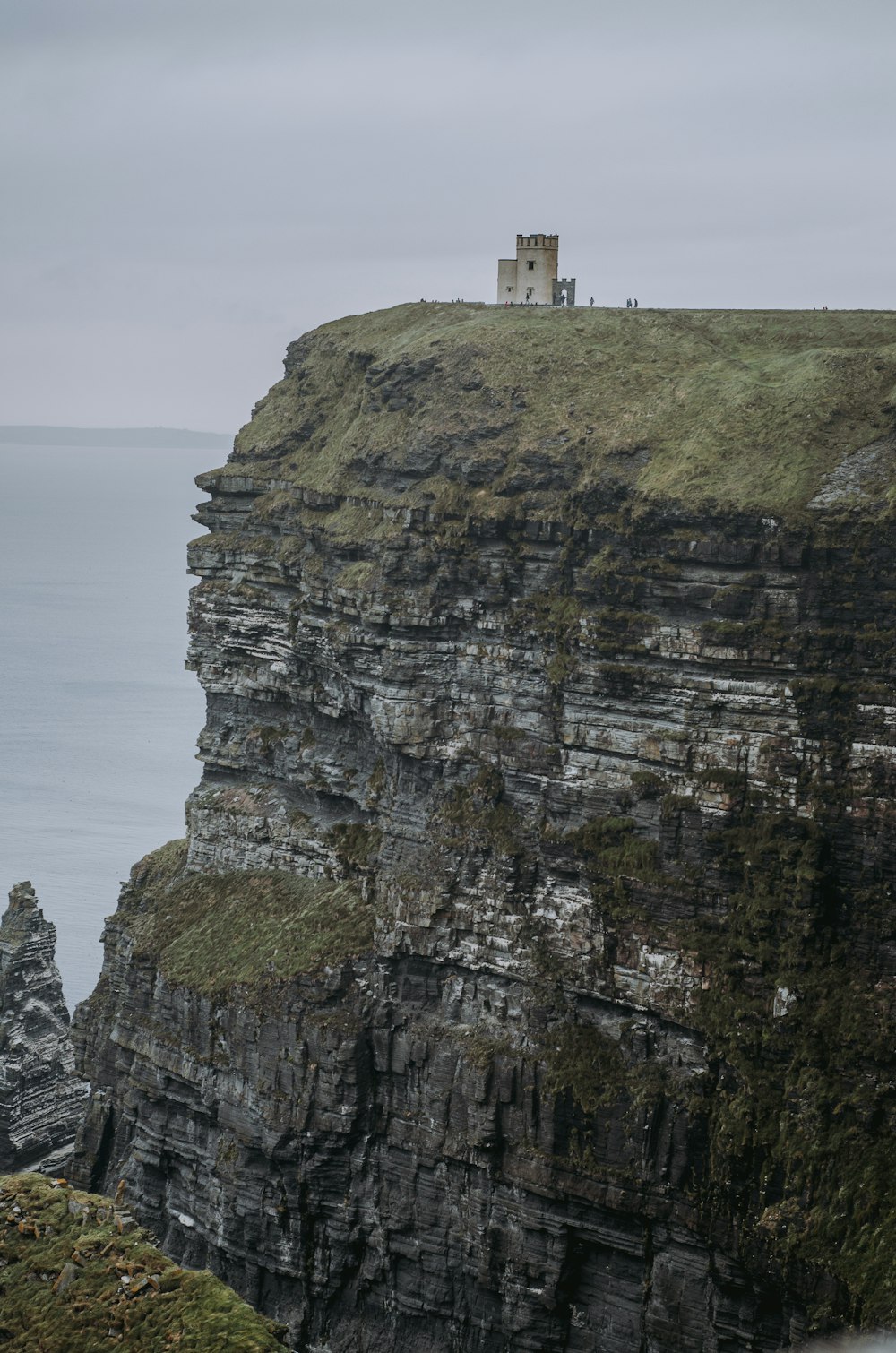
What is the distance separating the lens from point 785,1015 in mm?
59469

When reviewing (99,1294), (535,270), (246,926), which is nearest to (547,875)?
(246,926)

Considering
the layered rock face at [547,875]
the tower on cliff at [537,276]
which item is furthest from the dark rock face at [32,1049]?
the tower on cliff at [537,276]

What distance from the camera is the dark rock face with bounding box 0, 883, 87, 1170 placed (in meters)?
91.6

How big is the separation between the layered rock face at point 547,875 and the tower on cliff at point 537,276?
182 inches

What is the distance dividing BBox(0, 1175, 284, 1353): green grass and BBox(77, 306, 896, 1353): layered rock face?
22.3 m

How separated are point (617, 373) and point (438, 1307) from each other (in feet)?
124

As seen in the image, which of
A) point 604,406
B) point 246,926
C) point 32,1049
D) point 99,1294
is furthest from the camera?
point 32,1049

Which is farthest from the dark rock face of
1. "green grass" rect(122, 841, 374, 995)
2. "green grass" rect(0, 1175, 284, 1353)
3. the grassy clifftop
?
"green grass" rect(0, 1175, 284, 1353)

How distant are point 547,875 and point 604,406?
1878 centimetres

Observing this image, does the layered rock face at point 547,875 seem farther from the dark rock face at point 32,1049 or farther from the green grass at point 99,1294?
the green grass at point 99,1294

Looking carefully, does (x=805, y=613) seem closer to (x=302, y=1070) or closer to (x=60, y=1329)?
(x=302, y=1070)

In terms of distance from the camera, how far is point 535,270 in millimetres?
84875

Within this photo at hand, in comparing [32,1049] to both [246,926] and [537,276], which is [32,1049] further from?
[537,276]

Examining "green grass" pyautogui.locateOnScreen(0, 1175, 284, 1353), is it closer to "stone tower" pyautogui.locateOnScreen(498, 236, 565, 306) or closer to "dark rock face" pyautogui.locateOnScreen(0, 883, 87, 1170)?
"dark rock face" pyautogui.locateOnScreen(0, 883, 87, 1170)
